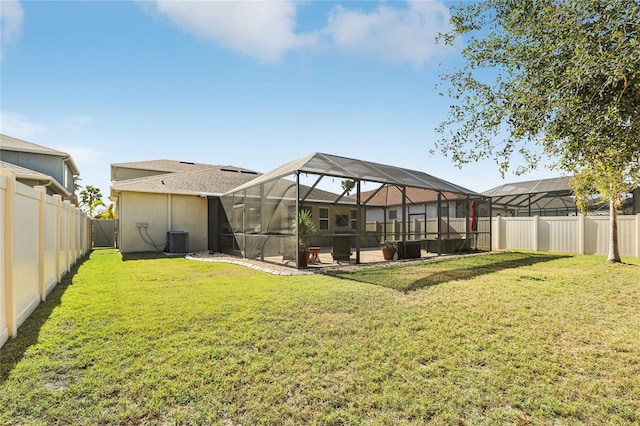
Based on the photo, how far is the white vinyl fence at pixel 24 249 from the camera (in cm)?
322

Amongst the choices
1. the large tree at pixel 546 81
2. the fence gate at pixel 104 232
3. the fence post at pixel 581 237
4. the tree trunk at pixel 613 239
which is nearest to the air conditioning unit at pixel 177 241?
the fence gate at pixel 104 232

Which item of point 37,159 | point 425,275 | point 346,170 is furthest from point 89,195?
point 425,275

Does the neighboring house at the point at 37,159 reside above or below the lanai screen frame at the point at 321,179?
above

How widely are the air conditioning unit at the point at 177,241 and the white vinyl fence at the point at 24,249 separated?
697 centimetres

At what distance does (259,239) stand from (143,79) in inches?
227

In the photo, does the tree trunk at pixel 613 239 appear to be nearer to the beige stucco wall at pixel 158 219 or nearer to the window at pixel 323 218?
the window at pixel 323 218

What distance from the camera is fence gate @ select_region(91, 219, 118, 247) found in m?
17.2

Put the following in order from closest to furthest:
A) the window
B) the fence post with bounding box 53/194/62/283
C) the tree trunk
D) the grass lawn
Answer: the grass lawn
the fence post with bounding box 53/194/62/283
the tree trunk
the window

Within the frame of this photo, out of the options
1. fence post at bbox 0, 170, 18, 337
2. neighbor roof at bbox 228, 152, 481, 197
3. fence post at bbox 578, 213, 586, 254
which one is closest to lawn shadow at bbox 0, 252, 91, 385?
fence post at bbox 0, 170, 18, 337

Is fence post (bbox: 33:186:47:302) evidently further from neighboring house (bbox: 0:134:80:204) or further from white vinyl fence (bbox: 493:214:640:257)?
white vinyl fence (bbox: 493:214:640:257)

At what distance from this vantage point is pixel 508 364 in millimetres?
2863

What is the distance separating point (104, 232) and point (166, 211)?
246 inches

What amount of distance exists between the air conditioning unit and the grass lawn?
7620 mm

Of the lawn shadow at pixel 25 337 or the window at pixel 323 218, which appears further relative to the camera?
the window at pixel 323 218
